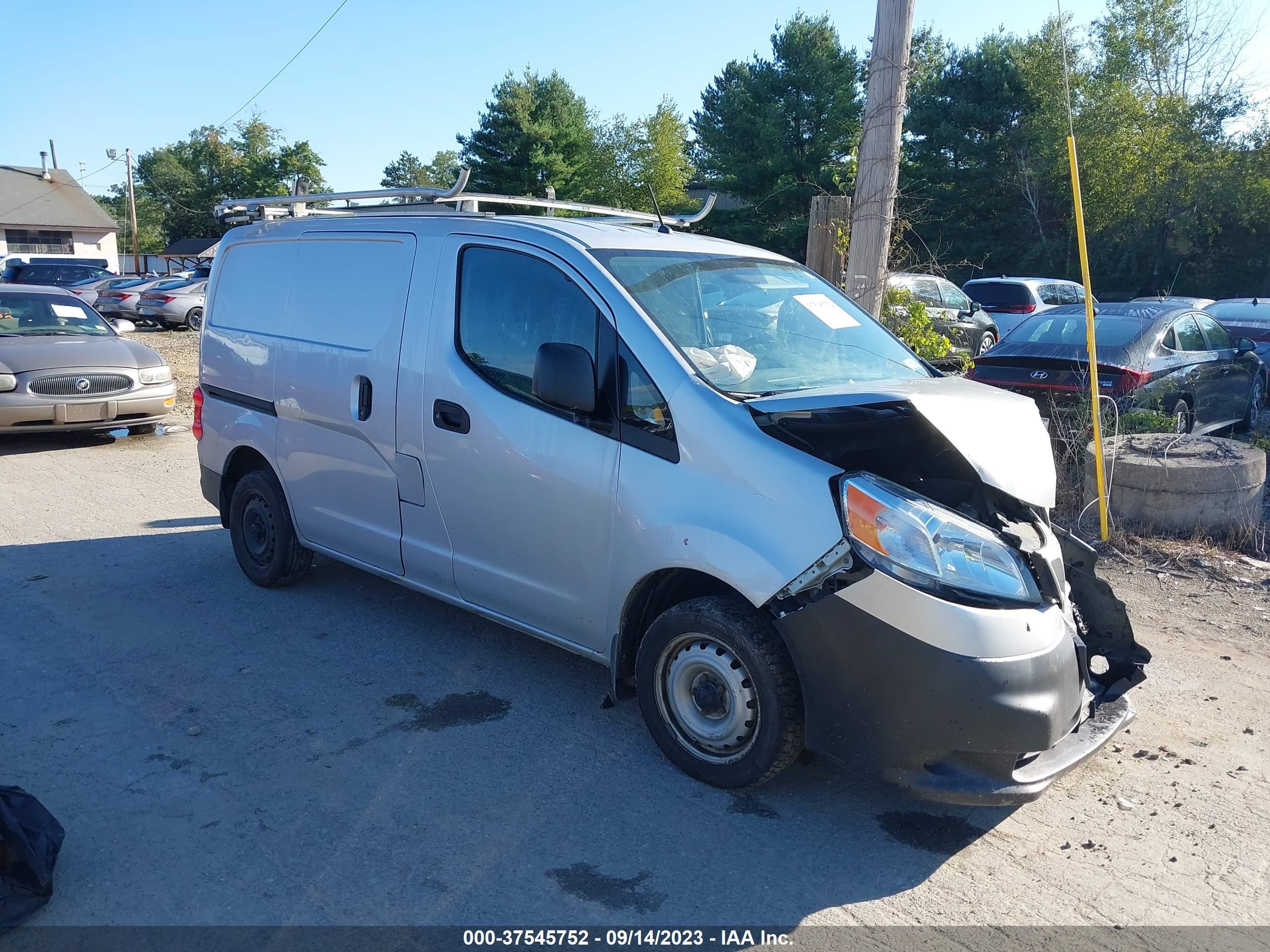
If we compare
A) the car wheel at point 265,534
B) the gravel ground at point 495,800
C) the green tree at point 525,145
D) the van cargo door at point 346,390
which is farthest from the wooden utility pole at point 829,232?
the green tree at point 525,145

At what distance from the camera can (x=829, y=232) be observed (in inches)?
327

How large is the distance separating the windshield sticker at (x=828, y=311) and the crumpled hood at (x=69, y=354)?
28.2ft

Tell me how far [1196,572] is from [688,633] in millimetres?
4368

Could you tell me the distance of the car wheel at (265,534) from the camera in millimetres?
5801

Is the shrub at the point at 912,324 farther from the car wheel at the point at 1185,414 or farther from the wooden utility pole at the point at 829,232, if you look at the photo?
the car wheel at the point at 1185,414

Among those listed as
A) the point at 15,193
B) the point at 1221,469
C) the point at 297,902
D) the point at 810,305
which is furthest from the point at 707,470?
the point at 15,193

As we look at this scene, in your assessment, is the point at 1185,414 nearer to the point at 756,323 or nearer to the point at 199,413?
the point at 756,323

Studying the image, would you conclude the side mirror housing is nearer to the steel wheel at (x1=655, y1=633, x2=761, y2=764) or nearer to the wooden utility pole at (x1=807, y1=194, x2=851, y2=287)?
the steel wheel at (x1=655, y1=633, x2=761, y2=764)

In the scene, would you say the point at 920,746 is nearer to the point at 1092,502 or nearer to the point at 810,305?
the point at 810,305

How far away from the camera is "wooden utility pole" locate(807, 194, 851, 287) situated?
27.1 ft

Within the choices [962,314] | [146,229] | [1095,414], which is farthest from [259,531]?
[146,229]

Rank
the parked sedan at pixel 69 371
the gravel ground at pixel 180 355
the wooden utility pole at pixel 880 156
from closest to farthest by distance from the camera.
Answer: the wooden utility pole at pixel 880 156 → the parked sedan at pixel 69 371 → the gravel ground at pixel 180 355

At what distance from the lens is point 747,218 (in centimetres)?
4088

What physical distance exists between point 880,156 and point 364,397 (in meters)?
4.35
